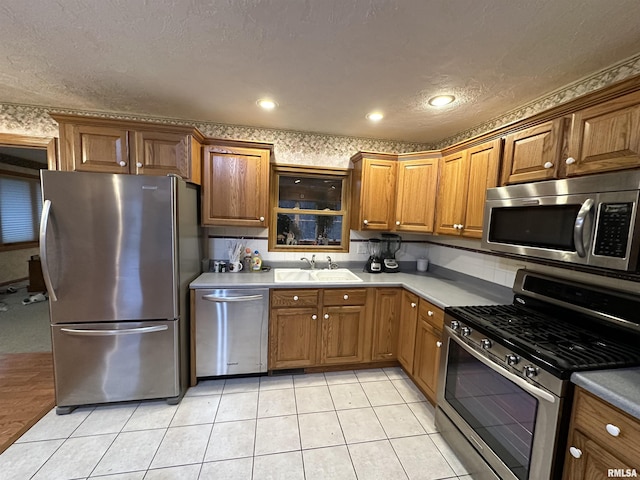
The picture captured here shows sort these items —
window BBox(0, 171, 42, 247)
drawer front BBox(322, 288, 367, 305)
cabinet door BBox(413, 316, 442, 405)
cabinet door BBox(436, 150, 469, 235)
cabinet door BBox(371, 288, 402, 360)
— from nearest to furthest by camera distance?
cabinet door BBox(413, 316, 442, 405) < cabinet door BBox(436, 150, 469, 235) < drawer front BBox(322, 288, 367, 305) < cabinet door BBox(371, 288, 402, 360) < window BBox(0, 171, 42, 247)

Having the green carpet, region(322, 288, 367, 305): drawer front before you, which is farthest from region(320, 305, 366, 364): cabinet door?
the green carpet

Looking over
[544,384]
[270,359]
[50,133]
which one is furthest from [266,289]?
[50,133]

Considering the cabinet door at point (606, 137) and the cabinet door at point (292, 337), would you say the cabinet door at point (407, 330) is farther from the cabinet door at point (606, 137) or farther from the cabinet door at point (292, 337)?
the cabinet door at point (606, 137)

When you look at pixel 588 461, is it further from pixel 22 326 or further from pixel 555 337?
pixel 22 326

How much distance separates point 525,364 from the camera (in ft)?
3.96

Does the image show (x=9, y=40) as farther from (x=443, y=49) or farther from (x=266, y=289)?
(x=443, y=49)

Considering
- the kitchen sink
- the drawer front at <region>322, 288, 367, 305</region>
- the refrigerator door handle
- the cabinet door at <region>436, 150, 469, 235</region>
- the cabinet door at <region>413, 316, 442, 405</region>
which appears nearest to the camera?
the refrigerator door handle

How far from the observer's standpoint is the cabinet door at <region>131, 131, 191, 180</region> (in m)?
2.11

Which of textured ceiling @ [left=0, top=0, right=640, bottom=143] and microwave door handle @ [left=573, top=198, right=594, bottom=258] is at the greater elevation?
textured ceiling @ [left=0, top=0, right=640, bottom=143]

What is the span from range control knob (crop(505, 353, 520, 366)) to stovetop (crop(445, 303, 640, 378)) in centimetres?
3

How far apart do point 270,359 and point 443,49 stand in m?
2.57

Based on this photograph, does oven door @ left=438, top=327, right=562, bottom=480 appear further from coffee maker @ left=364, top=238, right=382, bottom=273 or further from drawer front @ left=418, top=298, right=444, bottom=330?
coffee maker @ left=364, top=238, right=382, bottom=273
